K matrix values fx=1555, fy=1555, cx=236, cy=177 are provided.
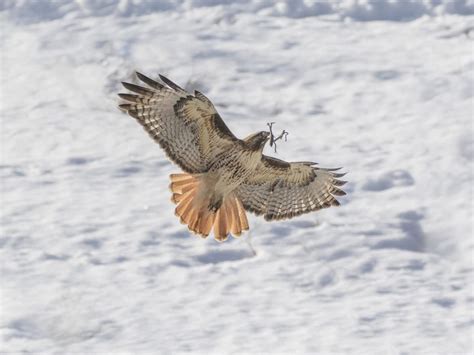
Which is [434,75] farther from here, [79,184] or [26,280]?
[26,280]

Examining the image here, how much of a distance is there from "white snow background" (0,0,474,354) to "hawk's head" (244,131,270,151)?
90.6 inches

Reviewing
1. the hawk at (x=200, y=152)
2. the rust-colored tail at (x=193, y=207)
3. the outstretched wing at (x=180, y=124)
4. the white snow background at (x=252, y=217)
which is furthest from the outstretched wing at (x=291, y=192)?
the white snow background at (x=252, y=217)

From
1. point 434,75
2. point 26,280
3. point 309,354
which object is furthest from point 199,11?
point 309,354

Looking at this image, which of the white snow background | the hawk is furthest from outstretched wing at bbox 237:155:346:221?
the white snow background

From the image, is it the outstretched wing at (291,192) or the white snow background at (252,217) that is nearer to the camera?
the outstretched wing at (291,192)

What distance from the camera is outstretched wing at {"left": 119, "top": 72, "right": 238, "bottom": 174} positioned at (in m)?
8.97

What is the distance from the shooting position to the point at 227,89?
14.4 meters

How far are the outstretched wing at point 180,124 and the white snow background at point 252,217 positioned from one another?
215 cm

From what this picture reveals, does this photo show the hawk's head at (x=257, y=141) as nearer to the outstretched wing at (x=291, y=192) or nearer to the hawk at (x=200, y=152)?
the hawk at (x=200, y=152)

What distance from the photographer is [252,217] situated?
1243cm

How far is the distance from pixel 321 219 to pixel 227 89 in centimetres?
221

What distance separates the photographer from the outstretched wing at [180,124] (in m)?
8.97

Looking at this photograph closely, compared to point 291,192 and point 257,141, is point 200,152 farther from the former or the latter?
point 291,192

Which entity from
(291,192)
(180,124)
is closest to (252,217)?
(291,192)
